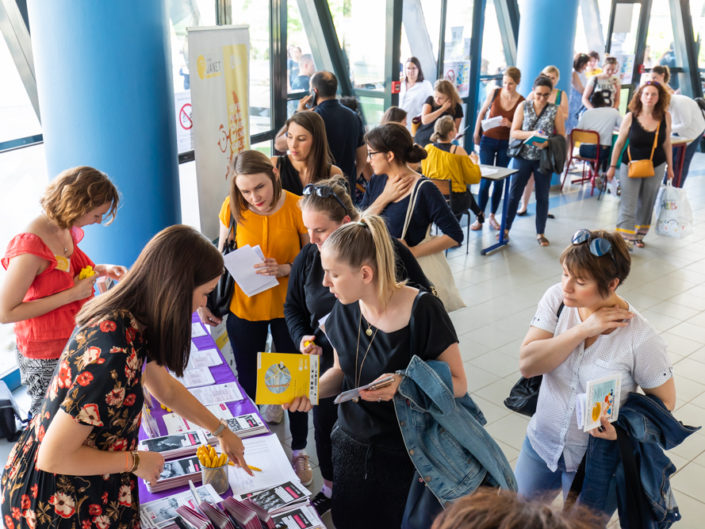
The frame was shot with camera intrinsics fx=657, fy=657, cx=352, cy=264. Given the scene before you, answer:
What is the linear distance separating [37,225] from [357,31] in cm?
701

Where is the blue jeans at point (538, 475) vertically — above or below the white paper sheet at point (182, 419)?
below

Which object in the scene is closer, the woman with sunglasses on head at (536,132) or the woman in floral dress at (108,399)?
the woman in floral dress at (108,399)

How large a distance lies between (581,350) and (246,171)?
5.75 feet

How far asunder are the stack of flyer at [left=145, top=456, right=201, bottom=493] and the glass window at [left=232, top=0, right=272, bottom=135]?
5115 mm

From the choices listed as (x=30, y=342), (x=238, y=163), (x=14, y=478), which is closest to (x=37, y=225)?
(x=30, y=342)

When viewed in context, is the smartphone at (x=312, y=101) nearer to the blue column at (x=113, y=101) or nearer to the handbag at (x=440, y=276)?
the blue column at (x=113, y=101)

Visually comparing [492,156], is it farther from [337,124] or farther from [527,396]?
[527,396]

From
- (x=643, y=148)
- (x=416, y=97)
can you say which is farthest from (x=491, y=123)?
(x=643, y=148)

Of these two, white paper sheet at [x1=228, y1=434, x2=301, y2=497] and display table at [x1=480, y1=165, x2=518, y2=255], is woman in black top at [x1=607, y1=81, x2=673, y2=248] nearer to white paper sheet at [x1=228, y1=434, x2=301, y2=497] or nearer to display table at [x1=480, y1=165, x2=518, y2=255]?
display table at [x1=480, y1=165, x2=518, y2=255]

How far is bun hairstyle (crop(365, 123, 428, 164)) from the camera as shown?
3.63 metres

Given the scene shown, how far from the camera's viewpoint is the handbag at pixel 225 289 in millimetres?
3445

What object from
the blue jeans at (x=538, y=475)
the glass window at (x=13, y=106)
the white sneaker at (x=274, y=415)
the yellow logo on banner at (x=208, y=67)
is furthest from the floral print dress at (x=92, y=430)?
the glass window at (x=13, y=106)

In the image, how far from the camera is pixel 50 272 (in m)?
2.88

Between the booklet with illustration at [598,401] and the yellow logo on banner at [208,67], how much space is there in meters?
2.97
